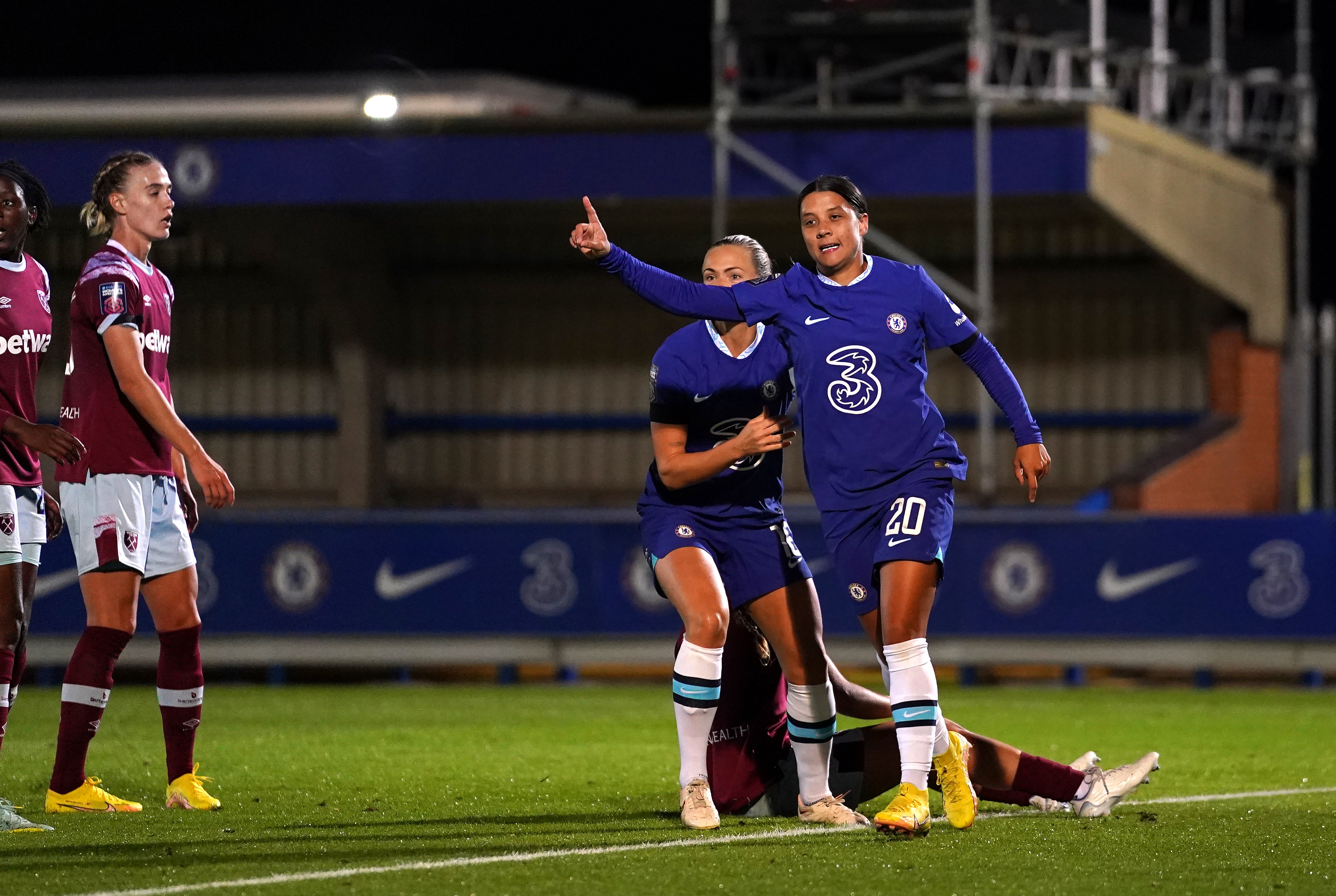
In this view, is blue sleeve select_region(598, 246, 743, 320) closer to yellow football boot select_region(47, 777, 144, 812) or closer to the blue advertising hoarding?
yellow football boot select_region(47, 777, 144, 812)

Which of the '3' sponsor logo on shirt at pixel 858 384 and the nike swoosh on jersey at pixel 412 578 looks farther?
the nike swoosh on jersey at pixel 412 578

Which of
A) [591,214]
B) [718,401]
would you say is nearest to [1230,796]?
[718,401]

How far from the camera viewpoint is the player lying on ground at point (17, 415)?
22.7 feet

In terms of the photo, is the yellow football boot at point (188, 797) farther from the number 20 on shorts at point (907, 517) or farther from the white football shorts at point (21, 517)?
the number 20 on shorts at point (907, 517)

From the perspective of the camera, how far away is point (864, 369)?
6496 mm

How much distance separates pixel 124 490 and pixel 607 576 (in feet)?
28.3

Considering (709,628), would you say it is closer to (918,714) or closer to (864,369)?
(918,714)

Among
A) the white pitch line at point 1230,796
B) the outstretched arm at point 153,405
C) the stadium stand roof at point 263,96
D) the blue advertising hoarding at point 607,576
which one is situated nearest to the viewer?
the outstretched arm at point 153,405

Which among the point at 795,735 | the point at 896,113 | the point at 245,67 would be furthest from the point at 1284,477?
the point at 795,735

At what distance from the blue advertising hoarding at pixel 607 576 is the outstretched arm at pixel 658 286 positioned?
861 centimetres

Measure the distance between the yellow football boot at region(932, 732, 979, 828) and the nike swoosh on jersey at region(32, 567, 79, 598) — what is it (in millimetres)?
10257

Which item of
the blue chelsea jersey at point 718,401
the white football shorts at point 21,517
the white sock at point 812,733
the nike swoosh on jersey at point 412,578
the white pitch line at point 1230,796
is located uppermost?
the blue chelsea jersey at point 718,401

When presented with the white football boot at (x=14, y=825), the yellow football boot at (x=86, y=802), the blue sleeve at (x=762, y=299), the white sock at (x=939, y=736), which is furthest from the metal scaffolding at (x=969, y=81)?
the white football boot at (x=14, y=825)

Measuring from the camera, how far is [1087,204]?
762 inches
